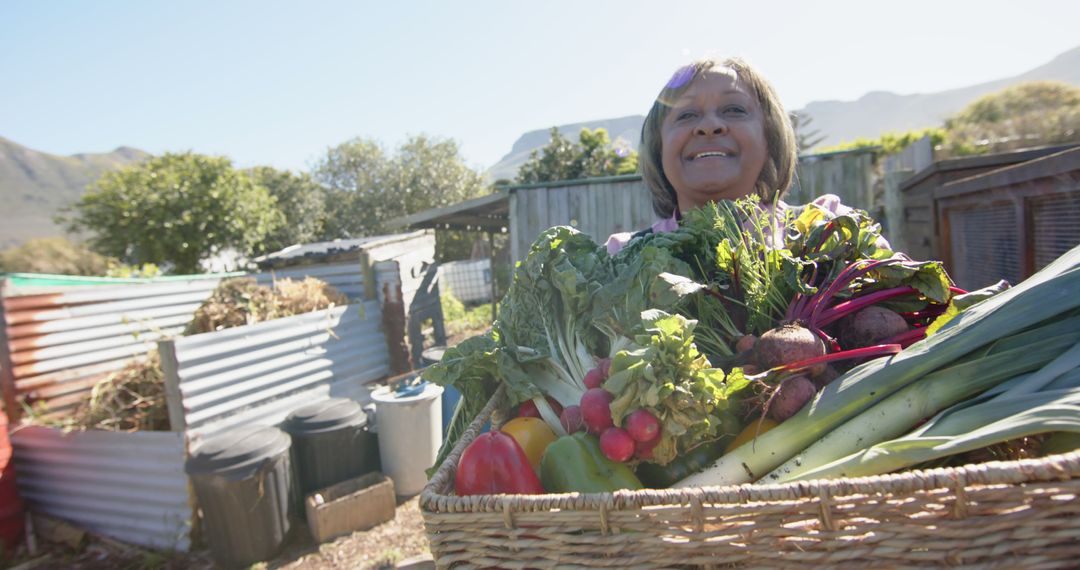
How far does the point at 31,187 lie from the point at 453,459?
7389cm

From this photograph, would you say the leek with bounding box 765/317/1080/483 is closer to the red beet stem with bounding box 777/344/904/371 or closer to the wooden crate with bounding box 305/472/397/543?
the red beet stem with bounding box 777/344/904/371

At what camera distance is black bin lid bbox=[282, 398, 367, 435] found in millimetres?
4875

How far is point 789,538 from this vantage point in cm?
76

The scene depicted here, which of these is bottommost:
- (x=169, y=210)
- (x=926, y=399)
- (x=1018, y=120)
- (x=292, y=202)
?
(x=926, y=399)

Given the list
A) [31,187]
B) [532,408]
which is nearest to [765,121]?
[532,408]

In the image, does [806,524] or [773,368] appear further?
[773,368]

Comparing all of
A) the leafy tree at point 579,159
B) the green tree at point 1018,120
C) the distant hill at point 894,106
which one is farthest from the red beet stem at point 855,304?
the distant hill at point 894,106

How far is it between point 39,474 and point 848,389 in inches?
269

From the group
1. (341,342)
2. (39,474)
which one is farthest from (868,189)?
(39,474)

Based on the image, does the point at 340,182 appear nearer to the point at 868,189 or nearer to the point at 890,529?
the point at 868,189

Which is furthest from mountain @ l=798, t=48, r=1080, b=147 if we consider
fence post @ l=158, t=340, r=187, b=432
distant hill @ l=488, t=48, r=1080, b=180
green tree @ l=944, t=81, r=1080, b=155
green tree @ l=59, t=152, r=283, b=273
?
fence post @ l=158, t=340, r=187, b=432

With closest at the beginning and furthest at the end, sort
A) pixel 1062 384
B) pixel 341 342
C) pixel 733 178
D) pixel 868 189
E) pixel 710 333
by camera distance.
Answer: pixel 1062 384
pixel 710 333
pixel 733 178
pixel 341 342
pixel 868 189

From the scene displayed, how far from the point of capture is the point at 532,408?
1332 mm

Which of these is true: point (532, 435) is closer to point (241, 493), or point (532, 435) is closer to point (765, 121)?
point (765, 121)
